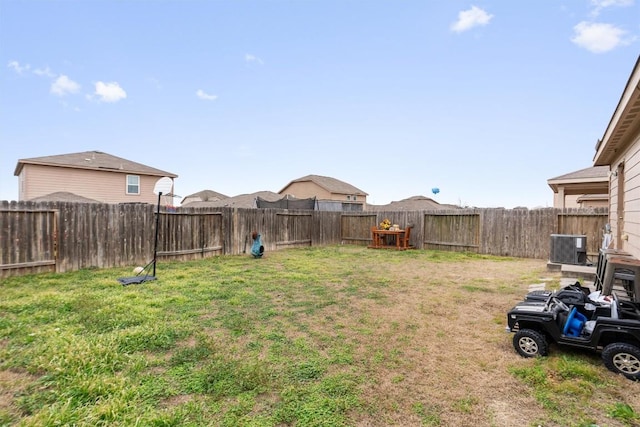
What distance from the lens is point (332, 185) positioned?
29312 mm

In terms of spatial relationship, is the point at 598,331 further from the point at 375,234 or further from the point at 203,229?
the point at 375,234

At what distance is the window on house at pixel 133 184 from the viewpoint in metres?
17.3

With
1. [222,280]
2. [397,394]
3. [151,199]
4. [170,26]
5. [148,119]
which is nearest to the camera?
[397,394]

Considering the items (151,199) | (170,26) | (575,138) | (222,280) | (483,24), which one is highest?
(170,26)

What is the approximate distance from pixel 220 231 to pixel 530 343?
8438 millimetres

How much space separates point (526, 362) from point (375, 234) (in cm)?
1013

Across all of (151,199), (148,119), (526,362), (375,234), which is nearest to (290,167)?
(151,199)

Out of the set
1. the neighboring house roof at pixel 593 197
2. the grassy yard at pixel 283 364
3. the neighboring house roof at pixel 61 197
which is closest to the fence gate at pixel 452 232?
the grassy yard at pixel 283 364

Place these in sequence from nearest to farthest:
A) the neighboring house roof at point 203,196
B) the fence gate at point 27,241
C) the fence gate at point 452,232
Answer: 1. the fence gate at point 27,241
2. the fence gate at point 452,232
3. the neighboring house roof at point 203,196

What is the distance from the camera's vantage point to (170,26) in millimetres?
10336

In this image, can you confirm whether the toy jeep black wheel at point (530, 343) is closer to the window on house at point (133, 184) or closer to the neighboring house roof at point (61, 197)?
the neighboring house roof at point (61, 197)

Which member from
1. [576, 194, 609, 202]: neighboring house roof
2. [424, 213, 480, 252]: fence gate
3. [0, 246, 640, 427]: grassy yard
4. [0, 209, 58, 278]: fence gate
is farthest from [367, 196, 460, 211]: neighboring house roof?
[0, 209, 58, 278]: fence gate

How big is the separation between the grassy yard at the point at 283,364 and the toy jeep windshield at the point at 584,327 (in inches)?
4.9

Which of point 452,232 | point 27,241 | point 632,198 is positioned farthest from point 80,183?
→ point 632,198
